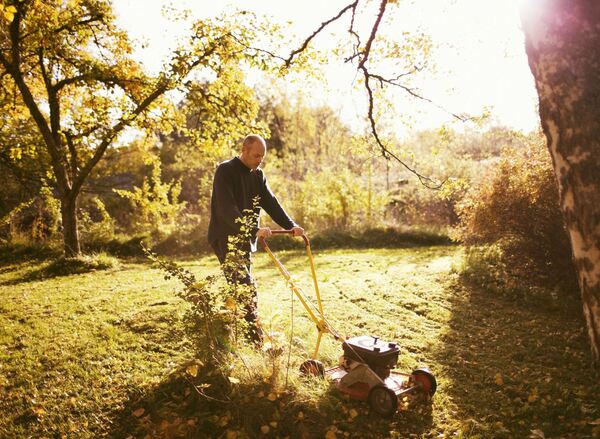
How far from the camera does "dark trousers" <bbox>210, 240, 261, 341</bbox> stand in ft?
12.1

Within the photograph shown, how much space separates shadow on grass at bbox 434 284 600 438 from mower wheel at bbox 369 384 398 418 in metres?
0.59

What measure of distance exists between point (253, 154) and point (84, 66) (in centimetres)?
589

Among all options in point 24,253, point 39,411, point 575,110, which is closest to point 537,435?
point 575,110

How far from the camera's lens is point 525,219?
6.87 metres

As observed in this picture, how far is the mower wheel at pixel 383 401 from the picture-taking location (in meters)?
3.37

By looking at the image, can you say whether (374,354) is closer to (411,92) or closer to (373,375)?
(373,375)

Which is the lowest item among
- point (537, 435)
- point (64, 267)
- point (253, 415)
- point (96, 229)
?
point (537, 435)

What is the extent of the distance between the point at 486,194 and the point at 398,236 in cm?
618

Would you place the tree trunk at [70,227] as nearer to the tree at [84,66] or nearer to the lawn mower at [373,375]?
the tree at [84,66]

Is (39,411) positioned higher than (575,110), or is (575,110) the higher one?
(575,110)

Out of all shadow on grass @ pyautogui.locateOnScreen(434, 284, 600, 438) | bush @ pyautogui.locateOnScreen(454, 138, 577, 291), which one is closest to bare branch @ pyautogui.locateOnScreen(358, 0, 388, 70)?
bush @ pyautogui.locateOnScreen(454, 138, 577, 291)

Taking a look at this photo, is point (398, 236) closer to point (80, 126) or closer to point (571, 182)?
point (80, 126)

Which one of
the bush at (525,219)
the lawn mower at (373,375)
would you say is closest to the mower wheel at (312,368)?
the lawn mower at (373,375)

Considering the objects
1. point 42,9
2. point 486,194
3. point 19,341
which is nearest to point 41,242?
point 42,9
